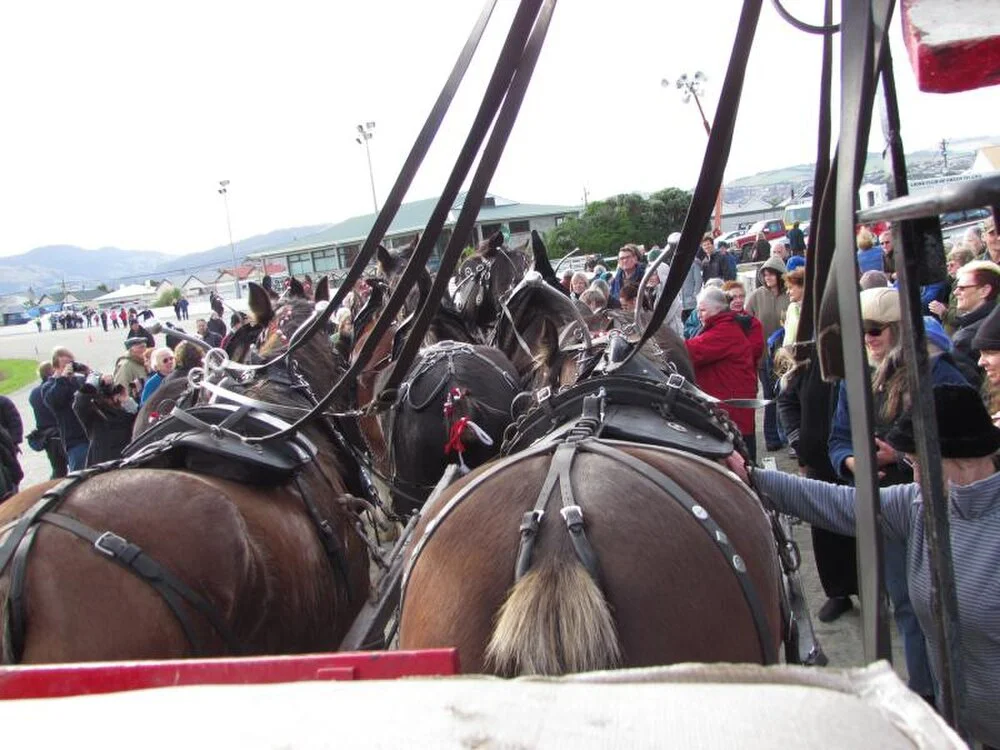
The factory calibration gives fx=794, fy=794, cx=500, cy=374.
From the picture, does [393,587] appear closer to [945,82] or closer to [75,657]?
[75,657]

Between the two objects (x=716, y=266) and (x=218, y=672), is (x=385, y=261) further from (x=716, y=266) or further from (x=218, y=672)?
(x=716, y=266)

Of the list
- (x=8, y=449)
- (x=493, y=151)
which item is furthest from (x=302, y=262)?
(x=493, y=151)

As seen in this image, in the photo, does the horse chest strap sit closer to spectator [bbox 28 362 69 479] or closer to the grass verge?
spectator [bbox 28 362 69 479]

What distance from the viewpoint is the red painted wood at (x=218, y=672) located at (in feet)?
3.37

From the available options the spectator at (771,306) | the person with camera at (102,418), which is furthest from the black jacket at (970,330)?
the person with camera at (102,418)

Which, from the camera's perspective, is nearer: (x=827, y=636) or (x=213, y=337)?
(x=827, y=636)

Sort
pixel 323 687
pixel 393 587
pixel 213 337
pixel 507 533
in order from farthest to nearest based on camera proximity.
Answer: pixel 213 337 < pixel 393 587 < pixel 507 533 < pixel 323 687

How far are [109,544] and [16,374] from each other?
29.3 meters

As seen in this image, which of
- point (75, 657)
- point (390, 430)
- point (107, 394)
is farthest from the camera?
point (107, 394)

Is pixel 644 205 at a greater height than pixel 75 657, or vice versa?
pixel 644 205

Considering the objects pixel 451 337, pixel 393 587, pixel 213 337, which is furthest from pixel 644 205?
pixel 393 587

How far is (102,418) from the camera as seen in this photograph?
20.8 ft

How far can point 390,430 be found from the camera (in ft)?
15.4

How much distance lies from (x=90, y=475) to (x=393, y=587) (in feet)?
3.66
